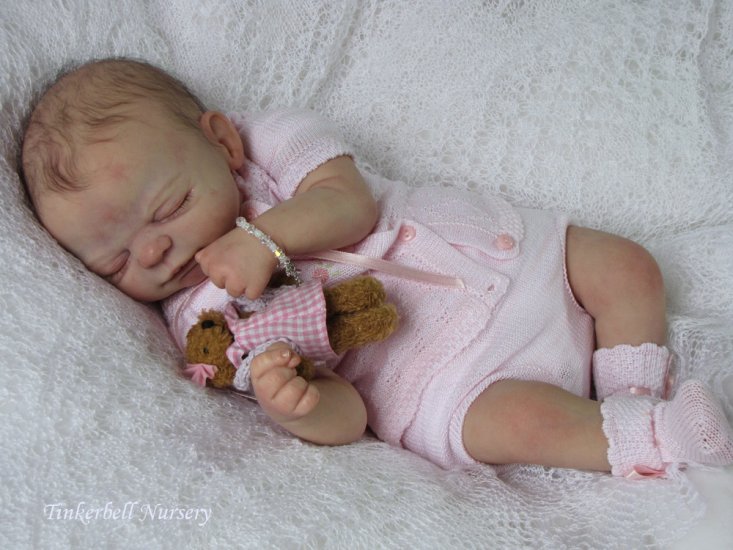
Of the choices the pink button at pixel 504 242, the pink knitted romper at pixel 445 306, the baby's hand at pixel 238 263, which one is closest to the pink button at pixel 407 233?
the pink knitted romper at pixel 445 306

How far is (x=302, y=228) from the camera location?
3.78ft

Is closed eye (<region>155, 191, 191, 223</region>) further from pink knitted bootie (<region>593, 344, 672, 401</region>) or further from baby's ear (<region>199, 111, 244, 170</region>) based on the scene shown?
pink knitted bootie (<region>593, 344, 672, 401</region>)

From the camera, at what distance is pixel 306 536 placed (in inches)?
33.9

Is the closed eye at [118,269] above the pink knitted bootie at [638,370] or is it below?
below

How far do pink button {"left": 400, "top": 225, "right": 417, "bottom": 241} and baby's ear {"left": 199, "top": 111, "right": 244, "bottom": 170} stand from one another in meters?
0.31

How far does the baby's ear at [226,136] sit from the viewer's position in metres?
1.29

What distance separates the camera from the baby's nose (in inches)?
44.4

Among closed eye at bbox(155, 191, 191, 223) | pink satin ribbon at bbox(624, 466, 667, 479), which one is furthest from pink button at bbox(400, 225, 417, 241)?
pink satin ribbon at bbox(624, 466, 667, 479)

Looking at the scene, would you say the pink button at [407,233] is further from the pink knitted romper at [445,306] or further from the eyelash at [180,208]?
the eyelash at [180,208]

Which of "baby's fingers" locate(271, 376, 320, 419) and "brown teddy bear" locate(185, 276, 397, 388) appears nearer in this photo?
"baby's fingers" locate(271, 376, 320, 419)

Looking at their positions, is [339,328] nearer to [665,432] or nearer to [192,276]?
[192,276]

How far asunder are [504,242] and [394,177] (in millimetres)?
399

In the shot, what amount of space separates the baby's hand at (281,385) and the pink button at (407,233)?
38 cm

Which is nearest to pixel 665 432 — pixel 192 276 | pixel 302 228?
pixel 302 228
